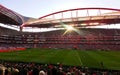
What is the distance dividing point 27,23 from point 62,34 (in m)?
17.3

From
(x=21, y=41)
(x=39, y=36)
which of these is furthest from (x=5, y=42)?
(x=39, y=36)

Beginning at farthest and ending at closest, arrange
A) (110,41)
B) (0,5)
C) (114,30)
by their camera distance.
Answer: (114,30) < (110,41) < (0,5)

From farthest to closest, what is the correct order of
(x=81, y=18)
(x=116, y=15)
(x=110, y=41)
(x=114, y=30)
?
(x=114, y=30)
(x=110, y=41)
(x=81, y=18)
(x=116, y=15)

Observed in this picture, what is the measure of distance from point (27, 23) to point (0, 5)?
24978 mm

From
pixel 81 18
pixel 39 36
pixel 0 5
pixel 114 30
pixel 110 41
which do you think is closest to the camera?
pixel 0 5

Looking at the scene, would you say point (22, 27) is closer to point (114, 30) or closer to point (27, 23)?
point (27, 23)

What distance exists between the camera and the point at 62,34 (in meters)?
101

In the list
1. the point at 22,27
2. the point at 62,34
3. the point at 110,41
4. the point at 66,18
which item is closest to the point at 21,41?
the point at 22,27

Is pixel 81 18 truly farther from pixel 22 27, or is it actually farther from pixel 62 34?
pixel 22 27

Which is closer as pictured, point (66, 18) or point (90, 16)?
point (90, 16)

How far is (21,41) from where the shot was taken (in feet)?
330

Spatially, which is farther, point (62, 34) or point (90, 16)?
point (62, 34)

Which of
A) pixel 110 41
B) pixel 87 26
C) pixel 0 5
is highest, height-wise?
pixel 0 5

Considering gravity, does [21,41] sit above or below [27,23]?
below
